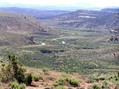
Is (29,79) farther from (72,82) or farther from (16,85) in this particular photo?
(72,82)

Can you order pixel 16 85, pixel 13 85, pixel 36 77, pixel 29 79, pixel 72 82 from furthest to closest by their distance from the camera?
1. pixel 36 77
2. pixel 72 82
3. pixel 29 79
4. pixel 13 85
5. pixel 16 85

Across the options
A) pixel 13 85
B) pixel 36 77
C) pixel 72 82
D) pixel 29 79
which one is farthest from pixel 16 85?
pixel 72 82

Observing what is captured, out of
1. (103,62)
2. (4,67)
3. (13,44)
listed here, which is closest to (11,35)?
(13,44)

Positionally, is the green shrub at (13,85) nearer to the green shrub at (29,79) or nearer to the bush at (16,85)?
the bush at (16,85)

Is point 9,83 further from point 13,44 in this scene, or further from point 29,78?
point 13,44

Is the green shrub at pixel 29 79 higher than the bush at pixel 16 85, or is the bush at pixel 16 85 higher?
the bush at pixel 16 85

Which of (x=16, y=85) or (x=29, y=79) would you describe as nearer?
(x=16, y=85)

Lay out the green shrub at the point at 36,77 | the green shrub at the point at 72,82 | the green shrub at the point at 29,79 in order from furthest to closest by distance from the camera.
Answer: the green shrub at the point at 36,77 < the green shrub at the point at 72,82 < the green shrub at the point at 29,79

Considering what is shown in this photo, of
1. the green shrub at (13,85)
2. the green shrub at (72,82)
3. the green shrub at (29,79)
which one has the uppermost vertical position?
the green shrub at (13,85)

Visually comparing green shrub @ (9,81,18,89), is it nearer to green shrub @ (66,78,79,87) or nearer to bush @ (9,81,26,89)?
bush @ (9,81,26,89)

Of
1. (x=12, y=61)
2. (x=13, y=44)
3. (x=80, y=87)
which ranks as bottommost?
(x=13, y=44)

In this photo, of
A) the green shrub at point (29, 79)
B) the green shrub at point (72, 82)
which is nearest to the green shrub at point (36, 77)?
the green shrub at point (29, 79)
